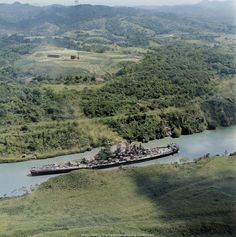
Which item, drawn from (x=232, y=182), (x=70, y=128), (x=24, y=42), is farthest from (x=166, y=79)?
(x=24, y=42)

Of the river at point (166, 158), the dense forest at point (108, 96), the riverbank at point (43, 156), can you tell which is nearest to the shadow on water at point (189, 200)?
the river at point (166, 158)

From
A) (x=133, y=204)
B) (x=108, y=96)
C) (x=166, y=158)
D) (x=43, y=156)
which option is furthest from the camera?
(x=108, y=96)

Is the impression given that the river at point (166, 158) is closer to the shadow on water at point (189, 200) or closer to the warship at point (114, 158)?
the warship at point (114, 158)

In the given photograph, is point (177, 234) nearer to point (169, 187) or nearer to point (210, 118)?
point (169, 187)

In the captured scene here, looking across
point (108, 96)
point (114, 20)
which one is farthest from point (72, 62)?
point (114, 20)

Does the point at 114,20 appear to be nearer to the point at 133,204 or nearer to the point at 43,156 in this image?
the point at 43,156
